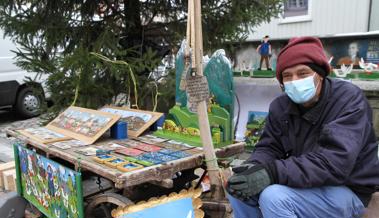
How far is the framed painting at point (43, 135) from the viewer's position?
8.71 ft

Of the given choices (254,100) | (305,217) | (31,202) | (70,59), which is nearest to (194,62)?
(305,217)

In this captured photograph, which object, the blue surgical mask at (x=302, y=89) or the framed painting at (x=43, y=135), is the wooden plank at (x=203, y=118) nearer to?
the blue surgical mask at (x=302, y=89)

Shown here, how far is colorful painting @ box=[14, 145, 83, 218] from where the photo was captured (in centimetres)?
221

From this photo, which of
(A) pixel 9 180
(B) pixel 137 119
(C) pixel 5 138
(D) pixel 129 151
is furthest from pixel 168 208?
(C) pixel 5 138

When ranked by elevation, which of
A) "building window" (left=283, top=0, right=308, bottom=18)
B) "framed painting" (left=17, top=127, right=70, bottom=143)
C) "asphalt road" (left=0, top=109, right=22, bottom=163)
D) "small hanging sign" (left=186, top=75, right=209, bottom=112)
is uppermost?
"building window" (left=283, top=0, right=308, bottom=18)

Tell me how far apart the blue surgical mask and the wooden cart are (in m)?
0.64

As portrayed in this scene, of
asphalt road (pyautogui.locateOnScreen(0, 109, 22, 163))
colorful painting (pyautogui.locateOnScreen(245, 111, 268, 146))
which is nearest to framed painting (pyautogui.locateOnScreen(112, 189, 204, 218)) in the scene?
colorful painting (pyautogui.locateOnScreen(245, 111, 268, 146))

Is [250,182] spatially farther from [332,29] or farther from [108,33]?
[332,29]

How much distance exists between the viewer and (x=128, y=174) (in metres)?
1.96

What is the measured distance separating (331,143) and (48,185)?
1.78 metres

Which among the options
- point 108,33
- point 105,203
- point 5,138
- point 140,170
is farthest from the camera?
point 5,138

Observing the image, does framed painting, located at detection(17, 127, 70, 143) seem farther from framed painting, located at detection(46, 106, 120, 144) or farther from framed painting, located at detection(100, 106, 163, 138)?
framed painting, located at detection(100, 106, 163, 138)

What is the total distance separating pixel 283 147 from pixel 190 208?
0.62 metres

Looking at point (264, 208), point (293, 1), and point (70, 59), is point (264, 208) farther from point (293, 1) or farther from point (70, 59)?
point (293, 1)
